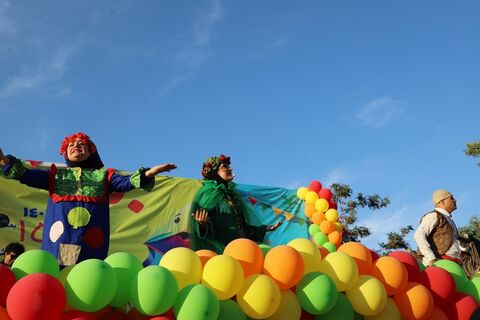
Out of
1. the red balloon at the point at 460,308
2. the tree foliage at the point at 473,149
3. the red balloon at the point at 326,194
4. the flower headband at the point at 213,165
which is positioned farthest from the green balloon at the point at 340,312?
the tree foliage at the point at 473,149

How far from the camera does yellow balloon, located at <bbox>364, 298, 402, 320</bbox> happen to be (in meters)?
2.61

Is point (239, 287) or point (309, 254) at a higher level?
point (309, 254)

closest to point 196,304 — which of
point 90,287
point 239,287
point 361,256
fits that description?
point 239,287

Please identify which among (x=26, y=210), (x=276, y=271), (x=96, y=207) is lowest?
(x=276, y=271)

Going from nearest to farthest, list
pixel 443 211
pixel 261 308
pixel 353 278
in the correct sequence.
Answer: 1. pixel 261 308
2. pixel 353 278
3. pixel 443 211

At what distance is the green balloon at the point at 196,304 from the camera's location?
6.84 ft

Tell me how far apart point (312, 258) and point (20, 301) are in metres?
1.31

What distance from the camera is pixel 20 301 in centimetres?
193

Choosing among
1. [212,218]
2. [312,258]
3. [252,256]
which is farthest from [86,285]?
[212,218]

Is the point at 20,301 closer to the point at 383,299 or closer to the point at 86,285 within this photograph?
the point at 86,285

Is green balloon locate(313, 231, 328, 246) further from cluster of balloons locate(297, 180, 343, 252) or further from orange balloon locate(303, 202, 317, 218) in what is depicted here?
orange balloon locate(303, 202, 317, 218)

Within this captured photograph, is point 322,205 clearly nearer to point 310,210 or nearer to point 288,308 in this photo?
point 310,210

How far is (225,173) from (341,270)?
6.38ft

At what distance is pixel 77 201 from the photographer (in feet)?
10.7
